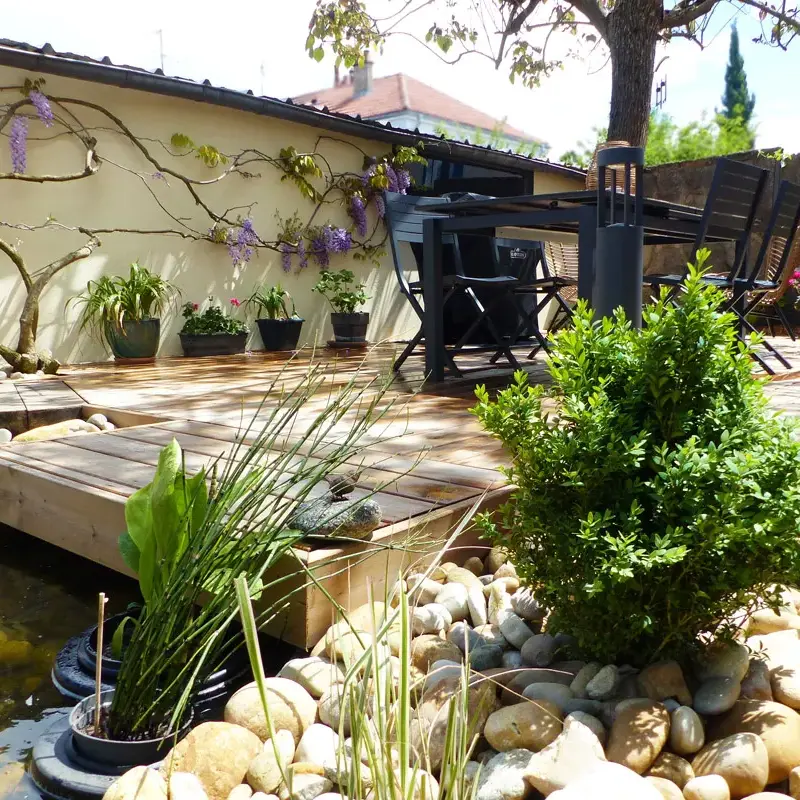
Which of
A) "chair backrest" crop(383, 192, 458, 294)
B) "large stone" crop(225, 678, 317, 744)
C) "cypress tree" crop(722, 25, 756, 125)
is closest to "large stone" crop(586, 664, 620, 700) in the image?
"large stone" crop(225, 678, 317, 744)

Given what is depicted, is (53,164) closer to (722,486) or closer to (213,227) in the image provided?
(213,227)

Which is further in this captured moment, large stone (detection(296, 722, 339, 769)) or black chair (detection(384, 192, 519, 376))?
black chair (detection(384, 192, 519, 376))

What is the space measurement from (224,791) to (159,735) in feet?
0.60

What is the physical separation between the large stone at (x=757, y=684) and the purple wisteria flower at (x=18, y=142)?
595cm

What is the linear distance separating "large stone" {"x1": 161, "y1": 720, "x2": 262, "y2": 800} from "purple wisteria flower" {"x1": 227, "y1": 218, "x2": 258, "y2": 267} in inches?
245

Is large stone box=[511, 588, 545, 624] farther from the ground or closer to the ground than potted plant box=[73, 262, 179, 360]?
closer to the ground

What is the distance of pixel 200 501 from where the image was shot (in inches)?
58.8

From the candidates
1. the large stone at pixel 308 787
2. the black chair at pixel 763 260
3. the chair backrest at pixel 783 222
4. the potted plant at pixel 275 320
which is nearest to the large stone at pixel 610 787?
the large stone at pixel 308 787

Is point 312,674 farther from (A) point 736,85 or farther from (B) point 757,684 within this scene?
(A) point 736,85

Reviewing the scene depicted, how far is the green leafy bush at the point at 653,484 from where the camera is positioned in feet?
4.09

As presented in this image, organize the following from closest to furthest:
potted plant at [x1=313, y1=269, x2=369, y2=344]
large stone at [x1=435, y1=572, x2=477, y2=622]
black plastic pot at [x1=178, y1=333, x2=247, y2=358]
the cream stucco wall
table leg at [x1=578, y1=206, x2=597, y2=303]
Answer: large stone at [x1=435, y1=572, x2=477, y2=622]
table leg at [x1=578, y1=206, x2=597, y2=303]
the cream stucco wall
black plastic pot at [x1=178, y1=333, x2=247, y2=358]
potted plant at [x1=313, y1=269, x2=369, y2=344]

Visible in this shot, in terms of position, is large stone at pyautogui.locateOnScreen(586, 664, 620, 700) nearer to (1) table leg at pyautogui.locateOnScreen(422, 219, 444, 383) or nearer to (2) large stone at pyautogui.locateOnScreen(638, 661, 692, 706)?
(2) large stone at pyautogui.locateOnScreen(638, 661, 692, 706)

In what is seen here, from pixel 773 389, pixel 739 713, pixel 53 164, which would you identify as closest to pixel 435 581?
pixel 739 713

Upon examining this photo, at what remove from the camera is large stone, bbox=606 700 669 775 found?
46.5 inches
